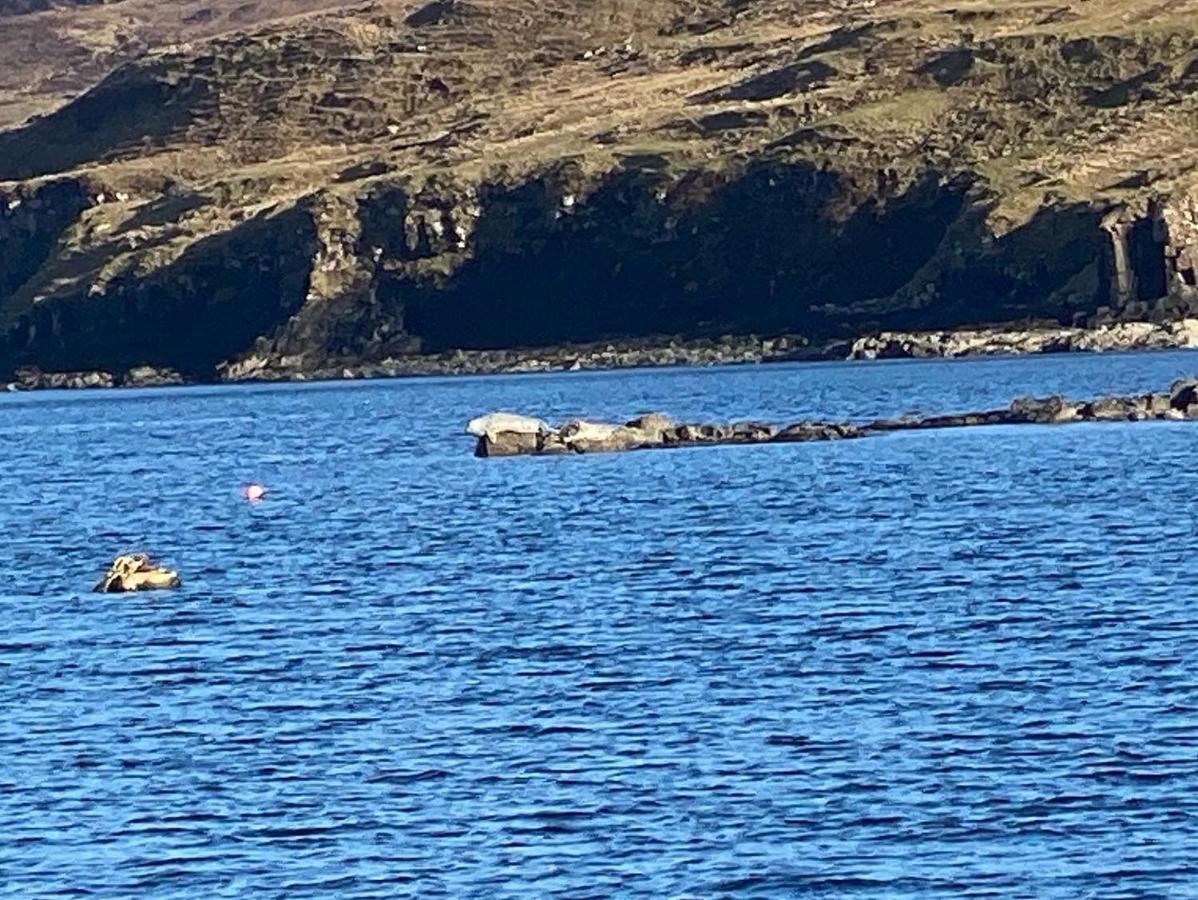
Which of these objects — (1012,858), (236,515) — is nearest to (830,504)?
(236,515)

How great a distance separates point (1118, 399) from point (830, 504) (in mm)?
40242

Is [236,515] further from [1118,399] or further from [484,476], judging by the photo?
[1118,399]

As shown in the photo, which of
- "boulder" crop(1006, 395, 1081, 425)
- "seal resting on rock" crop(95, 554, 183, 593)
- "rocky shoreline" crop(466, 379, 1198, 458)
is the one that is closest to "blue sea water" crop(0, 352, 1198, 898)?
"seal resting on rock" crop(95, 554, 183, 593)

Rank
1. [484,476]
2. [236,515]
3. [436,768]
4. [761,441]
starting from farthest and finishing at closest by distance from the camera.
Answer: [761,441]
[484,476]
[236,515]
[436,768]

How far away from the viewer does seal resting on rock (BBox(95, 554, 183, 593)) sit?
236ft

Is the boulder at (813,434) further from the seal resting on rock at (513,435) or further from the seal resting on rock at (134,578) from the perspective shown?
the seal resting on rock at (134,578)

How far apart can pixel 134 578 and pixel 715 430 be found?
5867cm

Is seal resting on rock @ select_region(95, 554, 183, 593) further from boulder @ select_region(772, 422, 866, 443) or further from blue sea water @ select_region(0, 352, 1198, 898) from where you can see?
boulder @ select_region(772, 422, 866, 443)

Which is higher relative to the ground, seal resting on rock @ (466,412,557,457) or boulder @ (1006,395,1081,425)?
seal resting on rock @ (466,412,557,457)

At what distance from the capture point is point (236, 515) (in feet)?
335

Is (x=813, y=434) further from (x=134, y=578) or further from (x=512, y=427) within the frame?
(x=134, y=578)

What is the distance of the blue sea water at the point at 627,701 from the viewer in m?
37.1

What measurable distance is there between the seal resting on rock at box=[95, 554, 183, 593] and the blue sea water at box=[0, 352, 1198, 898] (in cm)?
94

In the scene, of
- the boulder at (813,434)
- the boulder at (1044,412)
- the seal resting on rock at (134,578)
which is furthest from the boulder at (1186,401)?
the seal resting on rock at (134,578)
